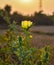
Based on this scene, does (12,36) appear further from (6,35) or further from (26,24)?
(26,24)

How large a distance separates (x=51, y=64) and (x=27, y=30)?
876 mm

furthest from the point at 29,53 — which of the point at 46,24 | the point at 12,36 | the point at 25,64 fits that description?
the point at 46,24

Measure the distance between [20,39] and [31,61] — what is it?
1.25ft

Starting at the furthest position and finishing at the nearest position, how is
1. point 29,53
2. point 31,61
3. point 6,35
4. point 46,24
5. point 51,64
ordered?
point 46,24 → point 51,64 → point 6,35 → point 31,61 → point 29,53

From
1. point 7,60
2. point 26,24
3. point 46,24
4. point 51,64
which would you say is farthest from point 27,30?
point 46,24

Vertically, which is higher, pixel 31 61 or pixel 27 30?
pixel 27 30

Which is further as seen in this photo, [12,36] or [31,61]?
[12,36]

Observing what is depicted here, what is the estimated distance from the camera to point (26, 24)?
1938 mm

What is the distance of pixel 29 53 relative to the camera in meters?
1.92

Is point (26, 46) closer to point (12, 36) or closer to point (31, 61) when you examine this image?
point (31, 61)

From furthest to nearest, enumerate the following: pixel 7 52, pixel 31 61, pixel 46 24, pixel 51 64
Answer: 1. pixel 46 24
2. pixel 51 64
3. pixel 7 52
4. pixel 31 61

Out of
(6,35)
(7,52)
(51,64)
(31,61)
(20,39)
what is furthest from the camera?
(51,64)

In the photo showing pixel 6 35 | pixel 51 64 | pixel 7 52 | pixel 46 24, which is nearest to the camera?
pixel 7 52

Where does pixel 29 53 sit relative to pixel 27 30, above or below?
below
